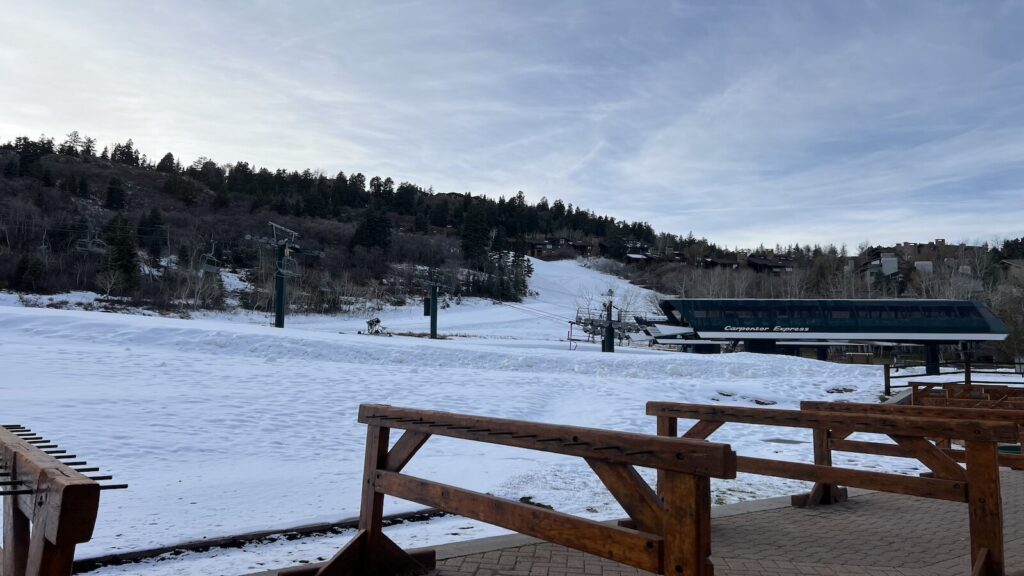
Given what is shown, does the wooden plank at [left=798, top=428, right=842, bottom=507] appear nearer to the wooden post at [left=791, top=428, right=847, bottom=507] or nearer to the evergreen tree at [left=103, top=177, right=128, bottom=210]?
the wooden post at [left=791, top=428, right=847, bottom=507]

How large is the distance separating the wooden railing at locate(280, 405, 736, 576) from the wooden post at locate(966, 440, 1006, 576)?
7.85ft

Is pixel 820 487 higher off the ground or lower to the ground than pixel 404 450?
lower

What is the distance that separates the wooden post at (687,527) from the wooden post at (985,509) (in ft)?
8.79

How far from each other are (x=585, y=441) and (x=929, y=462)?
297 cm

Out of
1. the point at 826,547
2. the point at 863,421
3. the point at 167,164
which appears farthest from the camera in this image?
the point at 167,164

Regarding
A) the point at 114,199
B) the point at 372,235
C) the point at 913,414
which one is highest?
the point at 114,199

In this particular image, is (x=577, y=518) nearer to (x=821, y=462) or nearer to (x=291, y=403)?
(x=821, y=462)

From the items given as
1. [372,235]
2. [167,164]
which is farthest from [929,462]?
[167,164]

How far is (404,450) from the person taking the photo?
13.4 ft

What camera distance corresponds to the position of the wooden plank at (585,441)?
2594 millimetres

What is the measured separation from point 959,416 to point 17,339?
17.4 m

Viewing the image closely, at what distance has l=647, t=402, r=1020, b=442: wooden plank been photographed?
4109mm

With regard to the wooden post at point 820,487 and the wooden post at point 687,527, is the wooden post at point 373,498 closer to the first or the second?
the wooden post at point 687,527

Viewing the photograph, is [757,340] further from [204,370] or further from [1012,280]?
[1012,280]
